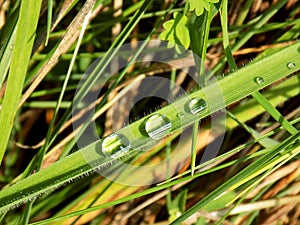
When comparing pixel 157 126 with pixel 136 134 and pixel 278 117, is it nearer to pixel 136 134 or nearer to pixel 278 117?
pixel 136 134

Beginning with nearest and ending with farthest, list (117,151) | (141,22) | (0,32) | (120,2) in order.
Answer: (117,151) < (0,32) < (120,2) < (141,22)

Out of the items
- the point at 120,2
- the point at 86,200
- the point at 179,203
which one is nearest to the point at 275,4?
the point at 120,2

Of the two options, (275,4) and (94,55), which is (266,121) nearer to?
(275,4)

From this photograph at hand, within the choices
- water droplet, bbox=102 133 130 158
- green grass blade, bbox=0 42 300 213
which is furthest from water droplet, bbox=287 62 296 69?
water droplet, bbox=102 133 130 158

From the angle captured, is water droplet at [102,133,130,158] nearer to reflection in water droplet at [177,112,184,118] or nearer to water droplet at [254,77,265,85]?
reflection in water droplet at [177,112,184,118]

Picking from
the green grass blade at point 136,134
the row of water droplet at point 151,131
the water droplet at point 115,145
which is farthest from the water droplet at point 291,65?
the water droplet at point 115,145
